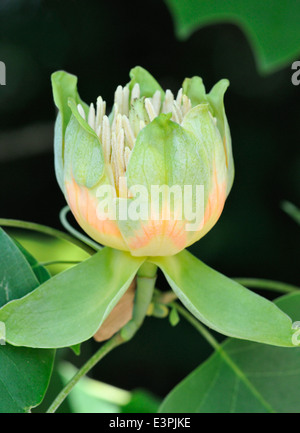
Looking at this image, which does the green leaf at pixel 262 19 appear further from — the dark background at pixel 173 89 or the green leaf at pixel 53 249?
the dark background at pixel 173 89

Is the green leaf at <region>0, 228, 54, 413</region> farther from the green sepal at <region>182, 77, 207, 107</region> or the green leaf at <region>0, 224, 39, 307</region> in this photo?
the green sepal at <region>182, 77, 207, 107</region>

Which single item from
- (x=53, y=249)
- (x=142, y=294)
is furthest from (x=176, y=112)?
(x=53, y=249)

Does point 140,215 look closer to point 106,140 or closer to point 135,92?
point 106,140

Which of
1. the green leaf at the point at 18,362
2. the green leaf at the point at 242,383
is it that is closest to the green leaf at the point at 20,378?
the green leaf at the point at 18,362

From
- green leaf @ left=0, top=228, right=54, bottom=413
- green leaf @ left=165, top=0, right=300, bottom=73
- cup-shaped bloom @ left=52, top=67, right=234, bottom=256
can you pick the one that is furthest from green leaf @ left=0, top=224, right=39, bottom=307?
green leaf @ left=165, top=0, right=300, bottom=73

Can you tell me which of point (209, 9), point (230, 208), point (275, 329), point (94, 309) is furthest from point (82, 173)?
point (230, 208)

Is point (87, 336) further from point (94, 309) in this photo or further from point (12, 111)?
point (12, 111)
